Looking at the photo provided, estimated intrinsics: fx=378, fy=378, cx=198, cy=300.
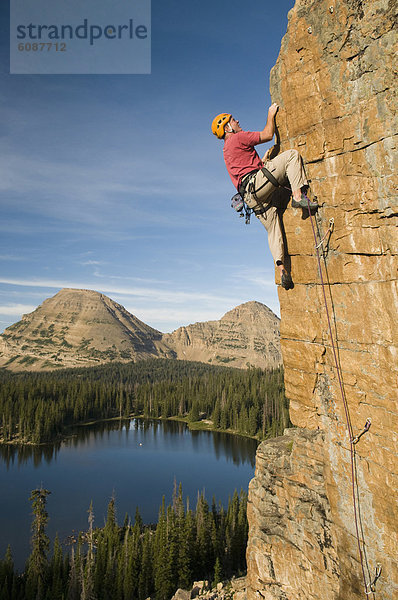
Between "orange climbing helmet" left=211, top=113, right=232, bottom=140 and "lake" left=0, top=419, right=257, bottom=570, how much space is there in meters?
47.0

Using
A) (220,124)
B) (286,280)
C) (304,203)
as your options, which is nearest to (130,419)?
(286,280)

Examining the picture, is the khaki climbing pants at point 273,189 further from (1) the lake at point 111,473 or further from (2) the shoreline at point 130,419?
(2) the shoreline at point 130,419

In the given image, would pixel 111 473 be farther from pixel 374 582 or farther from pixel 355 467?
pixel 355 467

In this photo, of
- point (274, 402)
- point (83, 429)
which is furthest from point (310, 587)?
point (83, 429)

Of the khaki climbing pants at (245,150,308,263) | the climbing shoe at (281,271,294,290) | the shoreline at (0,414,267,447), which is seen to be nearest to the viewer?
the khaki climbing pants at (245,150,308,263)

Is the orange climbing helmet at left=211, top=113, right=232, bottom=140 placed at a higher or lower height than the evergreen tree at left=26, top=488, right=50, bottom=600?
higher

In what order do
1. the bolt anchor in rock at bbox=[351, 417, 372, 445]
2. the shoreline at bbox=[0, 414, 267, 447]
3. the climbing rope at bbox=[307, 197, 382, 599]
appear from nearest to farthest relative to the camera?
the climbing rope at bbox=[307, 197, 382, 599], the bolt anchor in rock at bbox=[351, 417, 372, 445], the shoreline at bbox=[0, 414, 267, 447]

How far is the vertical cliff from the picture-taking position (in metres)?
6.17

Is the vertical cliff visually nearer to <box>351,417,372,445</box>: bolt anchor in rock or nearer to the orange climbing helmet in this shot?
<box>351,417,372,445</box>: bolt anchor in rock

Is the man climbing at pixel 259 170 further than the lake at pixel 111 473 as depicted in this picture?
No

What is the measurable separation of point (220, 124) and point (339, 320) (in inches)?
190

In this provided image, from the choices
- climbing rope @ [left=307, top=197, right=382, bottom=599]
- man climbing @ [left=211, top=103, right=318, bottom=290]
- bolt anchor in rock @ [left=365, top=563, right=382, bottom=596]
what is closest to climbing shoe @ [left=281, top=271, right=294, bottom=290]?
man climbing @ [left=211, top=103, right=318, bottom=290]

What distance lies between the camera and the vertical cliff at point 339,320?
6.17 m

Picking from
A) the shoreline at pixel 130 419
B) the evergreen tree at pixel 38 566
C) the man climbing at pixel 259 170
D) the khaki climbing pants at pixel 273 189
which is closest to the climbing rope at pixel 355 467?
the khaki climbing pants at pixel 273 189
